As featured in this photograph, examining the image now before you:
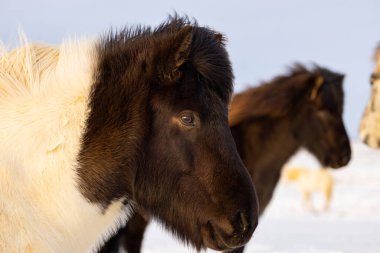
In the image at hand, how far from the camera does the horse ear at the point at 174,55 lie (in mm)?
3051

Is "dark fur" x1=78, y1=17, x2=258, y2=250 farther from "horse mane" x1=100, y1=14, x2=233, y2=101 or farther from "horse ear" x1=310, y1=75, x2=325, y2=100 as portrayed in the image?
"horse ear" x1=310, y1=75, x2=325, y2=100

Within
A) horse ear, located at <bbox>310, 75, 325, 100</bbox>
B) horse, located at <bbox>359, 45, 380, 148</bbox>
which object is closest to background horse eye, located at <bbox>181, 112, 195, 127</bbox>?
horse ear, located at <bbox>310, 75, 325, 100</bbox>

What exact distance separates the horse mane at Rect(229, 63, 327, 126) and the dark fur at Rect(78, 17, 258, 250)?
4.19 meters

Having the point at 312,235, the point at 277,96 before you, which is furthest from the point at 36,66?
the point at 312,235

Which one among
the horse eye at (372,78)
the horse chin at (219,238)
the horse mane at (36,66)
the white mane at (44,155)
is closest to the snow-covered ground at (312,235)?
the horse chin at (219,238)

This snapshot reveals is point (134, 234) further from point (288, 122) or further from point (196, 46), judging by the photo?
point (196, 46)

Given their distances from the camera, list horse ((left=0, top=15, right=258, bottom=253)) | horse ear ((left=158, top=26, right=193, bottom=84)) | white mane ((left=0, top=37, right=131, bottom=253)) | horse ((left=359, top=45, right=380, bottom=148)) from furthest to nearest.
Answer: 1. horse ((left=359, top=45, right=380, bottom=148))
2. horse ear ((left=158, top=26, right=193, bottom=84))
3. horse ((left=0, top=15, right=258, bottom=253))
4. white mane ((left=0, top=37, right=131, bottom=253))

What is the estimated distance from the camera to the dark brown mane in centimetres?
741

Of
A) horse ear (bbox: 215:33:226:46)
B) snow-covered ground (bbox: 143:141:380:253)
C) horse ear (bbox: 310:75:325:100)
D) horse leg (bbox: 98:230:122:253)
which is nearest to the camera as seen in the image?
horse ear (bbox: 215:33:226:46)

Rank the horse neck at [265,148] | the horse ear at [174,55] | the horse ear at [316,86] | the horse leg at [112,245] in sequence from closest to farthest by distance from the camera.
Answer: the horse ear at [174,55] → the horse leg at [112,245] → the horse neck at [265,148] → the horse ear at [316,86]

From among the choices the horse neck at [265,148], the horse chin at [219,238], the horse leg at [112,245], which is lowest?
the horse neck at [265,148]

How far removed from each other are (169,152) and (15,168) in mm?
730

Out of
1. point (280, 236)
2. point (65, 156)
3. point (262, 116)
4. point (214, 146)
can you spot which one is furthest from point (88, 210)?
point (280, 236)

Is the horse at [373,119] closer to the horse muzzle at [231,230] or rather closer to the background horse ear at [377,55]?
the background horse ear at [377,55]
